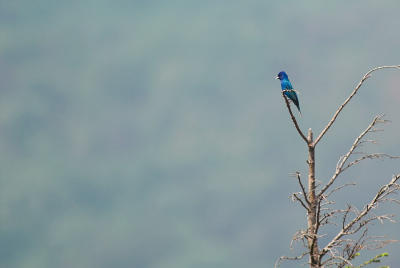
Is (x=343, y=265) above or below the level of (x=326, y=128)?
below

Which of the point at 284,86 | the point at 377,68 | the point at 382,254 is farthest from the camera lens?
the point at 284,86

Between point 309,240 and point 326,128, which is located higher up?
point 326,128

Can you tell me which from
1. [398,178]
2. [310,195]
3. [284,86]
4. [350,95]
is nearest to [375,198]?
[398,178]

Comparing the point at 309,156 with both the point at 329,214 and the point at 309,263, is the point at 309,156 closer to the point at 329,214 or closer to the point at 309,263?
the point at 329,214

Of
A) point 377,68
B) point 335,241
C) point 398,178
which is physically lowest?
point 335,241

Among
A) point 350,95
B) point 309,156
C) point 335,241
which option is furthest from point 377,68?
point 335,241

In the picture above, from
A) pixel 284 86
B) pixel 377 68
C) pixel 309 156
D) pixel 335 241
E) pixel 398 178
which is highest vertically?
pixel 284 86

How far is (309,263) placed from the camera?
34.8 feet

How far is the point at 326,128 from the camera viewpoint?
11.0 m

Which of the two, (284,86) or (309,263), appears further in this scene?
(284,86)

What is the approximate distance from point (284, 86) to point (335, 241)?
8251 mm

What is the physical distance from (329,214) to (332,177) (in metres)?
0.77

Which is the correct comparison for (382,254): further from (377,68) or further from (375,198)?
(377,68)

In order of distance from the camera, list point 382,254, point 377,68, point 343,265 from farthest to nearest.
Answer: point 377,68 < point 343,265 < point 382,254
